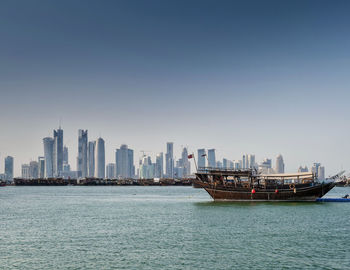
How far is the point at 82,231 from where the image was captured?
41.2 m

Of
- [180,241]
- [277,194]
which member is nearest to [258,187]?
[277,194]

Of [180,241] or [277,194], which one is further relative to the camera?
[277,194]

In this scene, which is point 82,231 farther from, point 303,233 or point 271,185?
point 271,185

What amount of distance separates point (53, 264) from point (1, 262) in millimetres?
3718

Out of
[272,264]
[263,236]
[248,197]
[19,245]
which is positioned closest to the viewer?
[272,264]

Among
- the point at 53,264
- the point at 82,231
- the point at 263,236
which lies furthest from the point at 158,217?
the point at 53,264

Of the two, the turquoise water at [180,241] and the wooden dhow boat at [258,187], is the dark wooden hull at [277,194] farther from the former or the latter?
the turquoise water at [180,241]

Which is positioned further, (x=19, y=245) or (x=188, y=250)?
(x=19, y=245)

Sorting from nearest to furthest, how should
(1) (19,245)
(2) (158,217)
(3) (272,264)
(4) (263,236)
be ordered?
1. (3) (272,264)
2. (1) (19,245)
3. (4) (263,236)
4. (2) (158,217)

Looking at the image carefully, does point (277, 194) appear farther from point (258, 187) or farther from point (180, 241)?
point (180, 241)

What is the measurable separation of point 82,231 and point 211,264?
18447 millimetres

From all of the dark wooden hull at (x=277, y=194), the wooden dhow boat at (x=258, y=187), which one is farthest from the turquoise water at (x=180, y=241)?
the wooden dhow boat at (x=258, y=187)

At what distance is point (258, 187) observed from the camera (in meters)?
72.2

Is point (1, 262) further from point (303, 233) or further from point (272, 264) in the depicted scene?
point (303, 233)
